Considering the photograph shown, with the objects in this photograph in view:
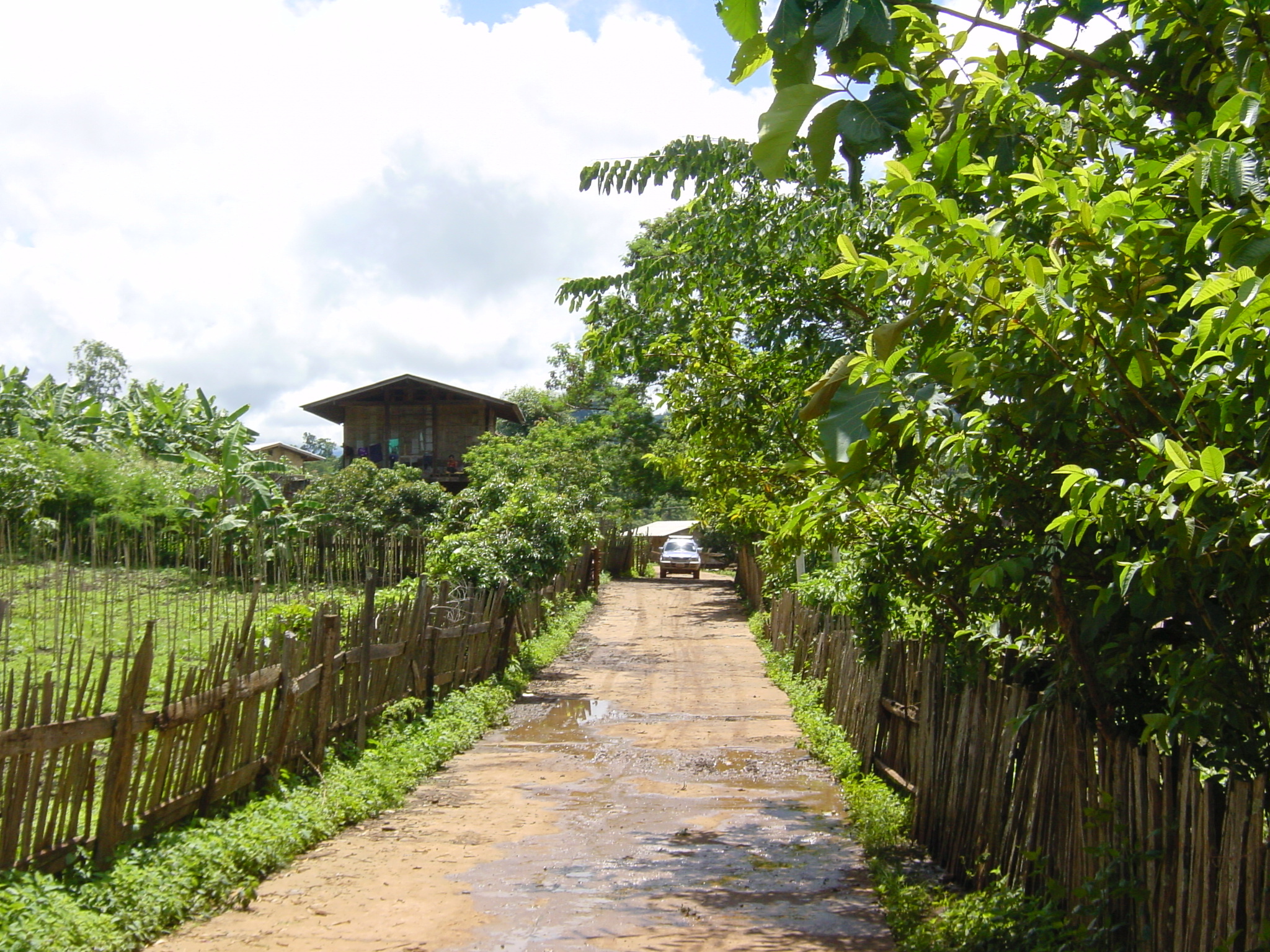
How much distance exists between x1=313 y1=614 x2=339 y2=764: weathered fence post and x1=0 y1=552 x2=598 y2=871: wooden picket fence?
0.04 ft

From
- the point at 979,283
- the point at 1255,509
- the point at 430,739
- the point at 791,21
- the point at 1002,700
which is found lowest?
the point at 430,739

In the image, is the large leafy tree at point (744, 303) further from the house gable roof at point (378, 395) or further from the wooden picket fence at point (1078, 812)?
the house gable roof at point (378, 395)

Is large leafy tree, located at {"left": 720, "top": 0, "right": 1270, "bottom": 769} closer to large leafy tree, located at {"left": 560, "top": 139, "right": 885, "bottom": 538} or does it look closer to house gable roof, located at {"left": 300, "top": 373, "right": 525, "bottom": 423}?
large leafy tree, located at {"left": 560, "top": 139, "right": 885, "bottom": 538}

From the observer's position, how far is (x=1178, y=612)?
3842mm

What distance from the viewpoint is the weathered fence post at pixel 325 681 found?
9008 millimetres

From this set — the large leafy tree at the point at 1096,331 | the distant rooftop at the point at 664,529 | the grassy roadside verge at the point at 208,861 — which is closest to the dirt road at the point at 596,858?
the grassy roadside verge at the point at 208,861

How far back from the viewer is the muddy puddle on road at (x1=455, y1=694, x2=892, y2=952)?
5691mm

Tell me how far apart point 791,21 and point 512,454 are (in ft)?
96.5

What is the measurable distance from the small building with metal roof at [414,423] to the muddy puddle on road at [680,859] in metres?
25.8

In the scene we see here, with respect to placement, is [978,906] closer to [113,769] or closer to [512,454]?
[113,769]

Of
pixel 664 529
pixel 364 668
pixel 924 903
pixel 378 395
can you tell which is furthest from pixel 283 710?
pixel 664 529

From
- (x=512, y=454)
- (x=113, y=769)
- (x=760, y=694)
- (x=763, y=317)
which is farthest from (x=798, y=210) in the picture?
(x=512, y=454)

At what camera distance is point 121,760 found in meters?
5.92

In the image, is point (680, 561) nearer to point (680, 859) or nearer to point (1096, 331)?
point (680, 859)
